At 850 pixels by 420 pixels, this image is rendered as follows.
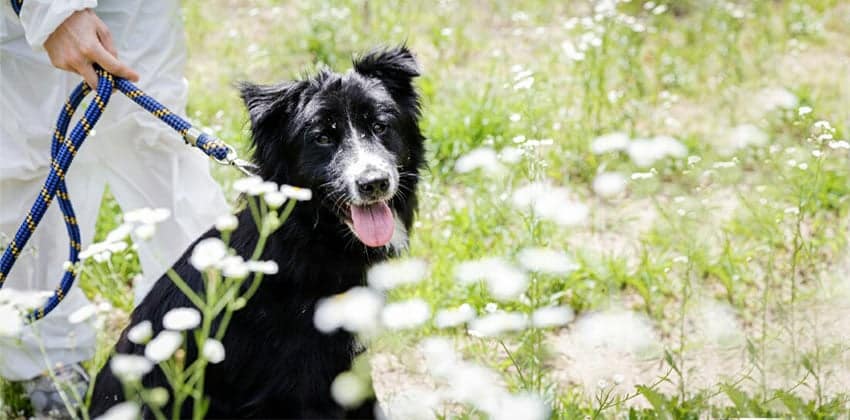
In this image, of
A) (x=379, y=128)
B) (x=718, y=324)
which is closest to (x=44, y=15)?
(x=379, y=128)

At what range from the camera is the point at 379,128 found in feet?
9.84

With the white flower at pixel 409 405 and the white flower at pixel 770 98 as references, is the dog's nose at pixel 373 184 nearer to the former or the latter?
the white flower at pixel 409 405

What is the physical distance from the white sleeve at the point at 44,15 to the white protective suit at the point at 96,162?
0.31 metres

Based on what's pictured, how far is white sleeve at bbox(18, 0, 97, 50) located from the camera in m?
2.68

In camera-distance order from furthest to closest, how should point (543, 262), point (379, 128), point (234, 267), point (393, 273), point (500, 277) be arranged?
point (379, 128) < point (393, 273) < point (543, 262) < point (500, 277) < point (234, 267)

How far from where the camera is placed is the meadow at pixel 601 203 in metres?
2.71

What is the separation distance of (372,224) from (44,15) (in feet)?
3.77

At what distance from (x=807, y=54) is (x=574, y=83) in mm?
1757

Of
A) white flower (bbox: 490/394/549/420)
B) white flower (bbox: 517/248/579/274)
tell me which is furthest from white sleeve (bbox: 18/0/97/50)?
white flower (bbox: 490/394/549/420)

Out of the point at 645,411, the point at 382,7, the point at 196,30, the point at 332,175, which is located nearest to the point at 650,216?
the point at 645,411

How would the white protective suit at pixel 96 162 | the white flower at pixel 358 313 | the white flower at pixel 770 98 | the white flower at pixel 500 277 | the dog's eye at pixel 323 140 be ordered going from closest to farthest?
the white flower at pixel 358 313
the white flower at pixel 500 277
the dog's eye at pixel 323 140
the white protective suit at pixel 96 162
the white flower at pixel 770 98

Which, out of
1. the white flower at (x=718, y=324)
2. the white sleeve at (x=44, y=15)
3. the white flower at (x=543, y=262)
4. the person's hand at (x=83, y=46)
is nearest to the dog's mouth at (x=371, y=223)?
the white flower at (x=543, y=262)

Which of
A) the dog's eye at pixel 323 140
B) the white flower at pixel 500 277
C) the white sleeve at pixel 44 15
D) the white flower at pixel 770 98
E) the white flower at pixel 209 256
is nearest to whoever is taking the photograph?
the white flower at pixel 209 256

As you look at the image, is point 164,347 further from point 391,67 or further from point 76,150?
point 391,67
